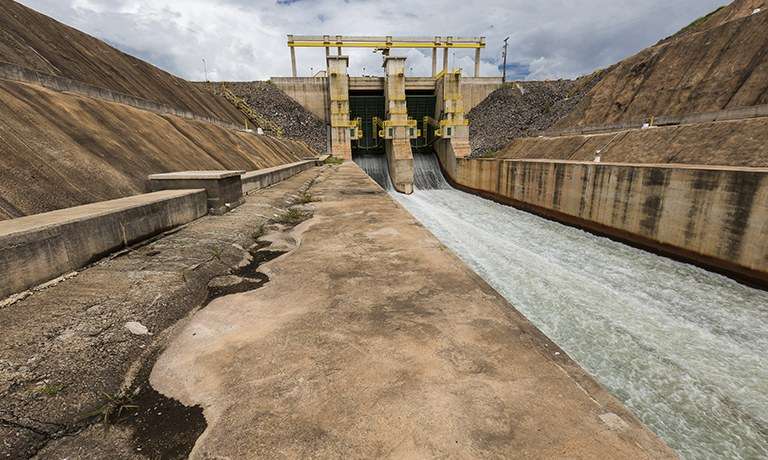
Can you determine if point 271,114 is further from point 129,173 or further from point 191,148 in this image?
point 129,173

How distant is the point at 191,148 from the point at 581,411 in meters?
12.2

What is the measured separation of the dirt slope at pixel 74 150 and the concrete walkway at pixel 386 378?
3803mm

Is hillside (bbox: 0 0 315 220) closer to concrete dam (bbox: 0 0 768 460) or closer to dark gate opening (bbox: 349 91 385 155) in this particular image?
concrete dam (bbox: 0 0 768 460)

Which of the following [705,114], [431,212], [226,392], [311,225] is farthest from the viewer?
[431,212]

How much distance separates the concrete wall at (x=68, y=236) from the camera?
3.05 meters

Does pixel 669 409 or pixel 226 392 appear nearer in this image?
pixel 226 392

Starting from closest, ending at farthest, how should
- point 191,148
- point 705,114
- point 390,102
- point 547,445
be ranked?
1. point 547,445
2. point 191,148
3. point 705,114
4. point 390,102

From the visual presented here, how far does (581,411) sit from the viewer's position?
194cm

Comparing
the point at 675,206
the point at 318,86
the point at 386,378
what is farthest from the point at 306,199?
the point at 318,86

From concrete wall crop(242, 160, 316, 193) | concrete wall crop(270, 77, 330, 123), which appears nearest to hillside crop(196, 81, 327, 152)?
concrete wall crop(270, 77, 330, 123)

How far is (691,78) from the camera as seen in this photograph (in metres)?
19.3

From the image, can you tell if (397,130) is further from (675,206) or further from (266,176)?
(675,206)

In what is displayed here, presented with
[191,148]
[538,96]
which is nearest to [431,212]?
[191,148]

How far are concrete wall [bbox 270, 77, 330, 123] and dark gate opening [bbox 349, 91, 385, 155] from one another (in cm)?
316
